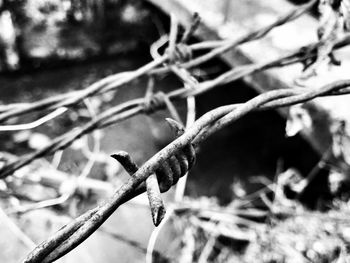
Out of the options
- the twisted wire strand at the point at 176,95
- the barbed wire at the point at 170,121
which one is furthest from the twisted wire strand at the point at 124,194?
the twisted wire strand at the point at 176,95

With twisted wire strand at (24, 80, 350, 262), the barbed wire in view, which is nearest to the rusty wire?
the barbed wire

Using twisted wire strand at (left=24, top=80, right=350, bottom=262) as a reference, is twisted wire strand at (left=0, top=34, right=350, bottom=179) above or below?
below

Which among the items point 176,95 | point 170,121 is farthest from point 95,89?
point 170,121

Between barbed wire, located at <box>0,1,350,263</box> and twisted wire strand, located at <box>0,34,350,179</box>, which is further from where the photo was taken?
twisted wire strand, located at <box>0,34,350,179</box>

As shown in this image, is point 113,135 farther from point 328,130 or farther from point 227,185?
point 328,130

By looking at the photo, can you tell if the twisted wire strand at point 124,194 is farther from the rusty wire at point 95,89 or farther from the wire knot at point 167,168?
the rusty wire at point 95,89

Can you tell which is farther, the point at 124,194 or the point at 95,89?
the point at 95,89

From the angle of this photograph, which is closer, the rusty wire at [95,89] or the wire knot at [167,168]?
the wire knot at [167,168]

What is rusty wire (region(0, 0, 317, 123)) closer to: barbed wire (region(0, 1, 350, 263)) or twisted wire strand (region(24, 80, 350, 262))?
barbed wire (region(0, 1, 350, 263))

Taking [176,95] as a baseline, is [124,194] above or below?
above

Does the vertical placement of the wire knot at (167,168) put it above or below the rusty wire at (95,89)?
above

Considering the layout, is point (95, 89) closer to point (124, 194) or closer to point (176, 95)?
point (176, 95)
